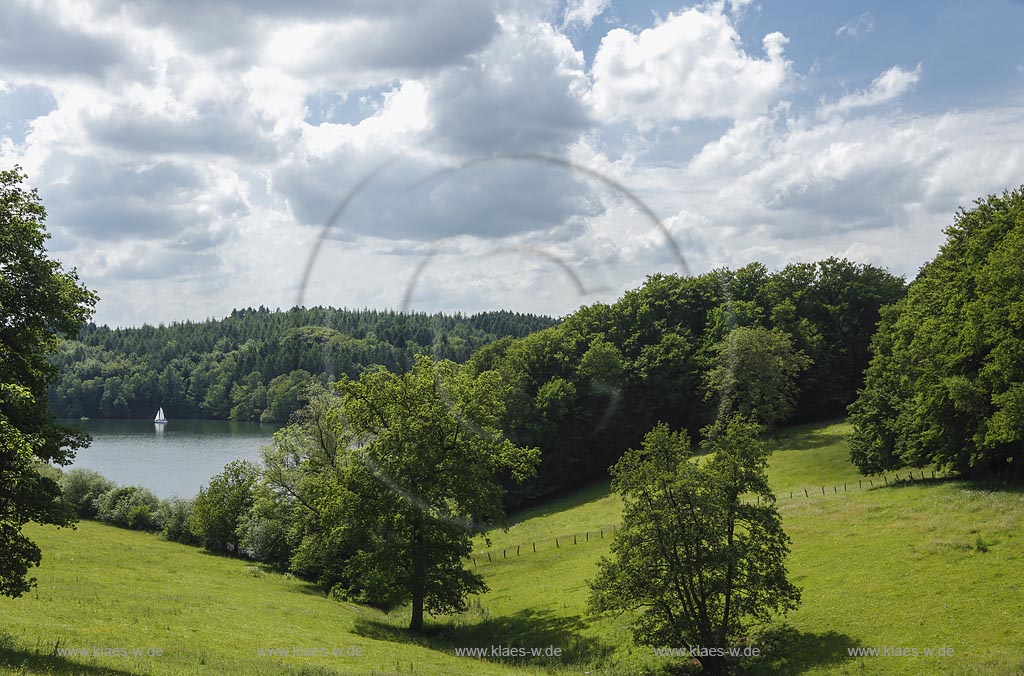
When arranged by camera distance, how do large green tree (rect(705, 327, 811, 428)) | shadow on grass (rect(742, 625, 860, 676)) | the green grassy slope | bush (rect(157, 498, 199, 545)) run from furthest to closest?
large green tree (rect(705, 327, 811, 428)) < bush (rect(157, 498, 199, 545)) < shadow on grass (rect(742, 625, 860, 676)) < the green grassy slope

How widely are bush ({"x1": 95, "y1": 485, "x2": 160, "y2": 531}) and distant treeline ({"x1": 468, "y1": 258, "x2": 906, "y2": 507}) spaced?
3866cm

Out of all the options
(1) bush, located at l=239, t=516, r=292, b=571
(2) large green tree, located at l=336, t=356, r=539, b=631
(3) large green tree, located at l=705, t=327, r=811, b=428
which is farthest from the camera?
(3) large green tree, located at l=705, t=327, r=811, b=428

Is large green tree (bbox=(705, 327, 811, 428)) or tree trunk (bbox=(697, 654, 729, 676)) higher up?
large green tree (bbox=(705, 327, 811, 428))

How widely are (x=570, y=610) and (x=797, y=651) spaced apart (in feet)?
43.8

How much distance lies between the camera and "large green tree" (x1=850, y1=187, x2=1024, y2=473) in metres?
41.1

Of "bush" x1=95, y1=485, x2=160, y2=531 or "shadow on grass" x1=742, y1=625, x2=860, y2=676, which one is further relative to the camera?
"bush" x1=95, y1=485, x2=160, y2=531

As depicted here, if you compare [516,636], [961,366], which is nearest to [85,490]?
[516,636]

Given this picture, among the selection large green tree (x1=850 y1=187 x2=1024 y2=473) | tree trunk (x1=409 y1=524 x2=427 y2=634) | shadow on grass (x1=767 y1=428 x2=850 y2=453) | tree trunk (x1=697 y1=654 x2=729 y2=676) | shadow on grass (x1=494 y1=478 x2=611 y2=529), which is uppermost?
large green tree (x1=850 y1=187 x2=1024 y2=473)

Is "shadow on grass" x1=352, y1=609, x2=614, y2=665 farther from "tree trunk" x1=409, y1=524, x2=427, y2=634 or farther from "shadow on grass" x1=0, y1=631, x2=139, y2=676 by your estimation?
"shadow on grass" x1=0, y1=631, x2=139, y2=676

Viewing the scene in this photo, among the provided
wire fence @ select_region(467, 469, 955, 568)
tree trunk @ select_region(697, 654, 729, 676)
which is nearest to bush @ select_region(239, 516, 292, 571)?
wire fence @ select_region(467, 469, 955, 568)

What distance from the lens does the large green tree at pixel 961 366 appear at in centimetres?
4109

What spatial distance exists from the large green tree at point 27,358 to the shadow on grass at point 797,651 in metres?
25.6

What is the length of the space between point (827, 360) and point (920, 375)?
42087mm

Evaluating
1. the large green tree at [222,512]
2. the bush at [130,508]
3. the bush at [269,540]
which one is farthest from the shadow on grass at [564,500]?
the bush at [130,508]
